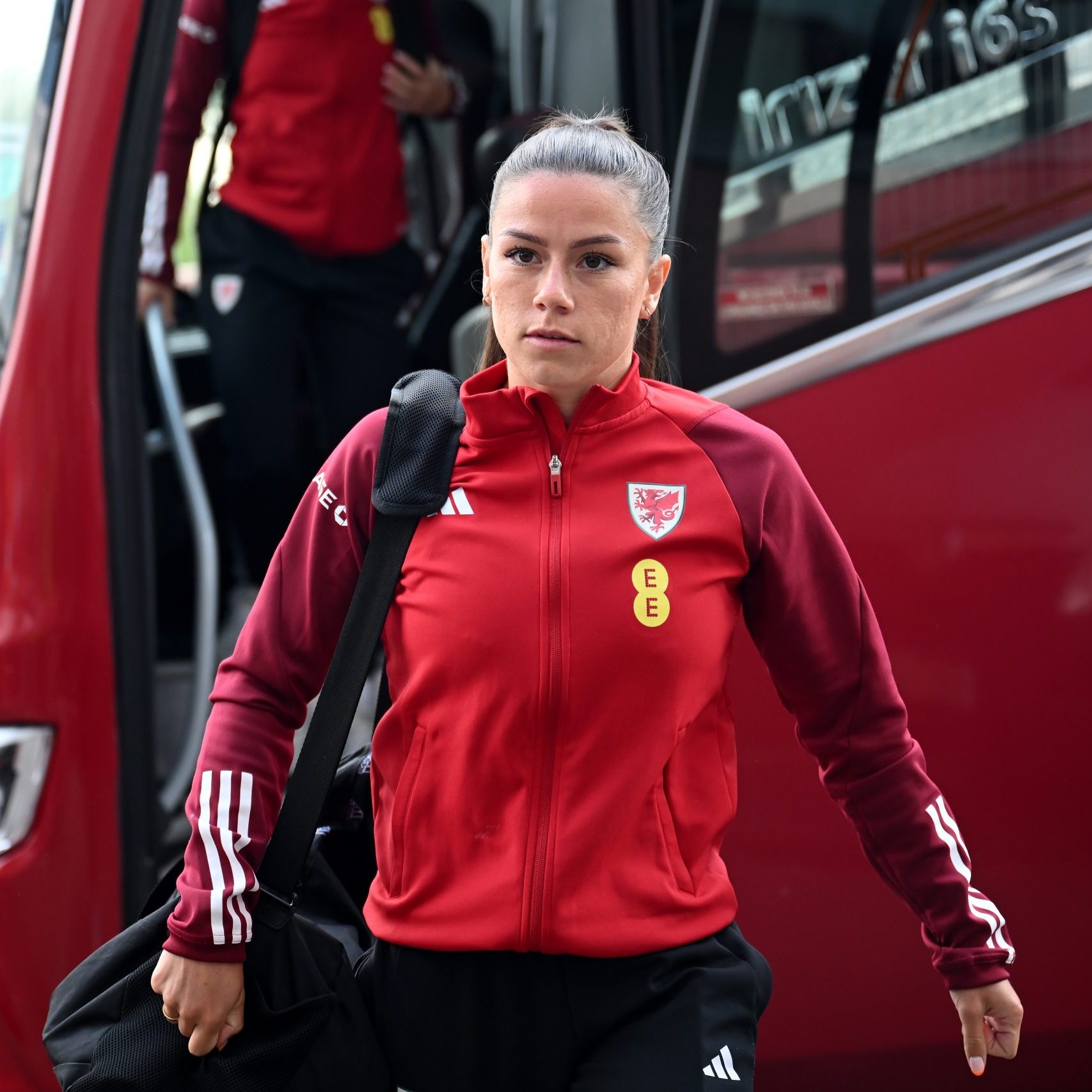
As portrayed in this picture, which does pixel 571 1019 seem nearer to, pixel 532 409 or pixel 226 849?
pixel 226 849

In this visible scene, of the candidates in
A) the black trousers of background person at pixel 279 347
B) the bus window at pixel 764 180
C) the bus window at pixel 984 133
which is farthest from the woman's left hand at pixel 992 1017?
the black trousers of background person at pixel 279 347

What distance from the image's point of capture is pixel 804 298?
215 centimetres

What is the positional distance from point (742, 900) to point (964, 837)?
348mm

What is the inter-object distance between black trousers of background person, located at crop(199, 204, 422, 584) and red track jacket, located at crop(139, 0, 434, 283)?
6cm

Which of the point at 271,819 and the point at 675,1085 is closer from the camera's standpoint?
the point at 675,1085

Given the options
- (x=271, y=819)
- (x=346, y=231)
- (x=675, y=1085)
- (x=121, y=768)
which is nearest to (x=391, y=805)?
(x=271, y=819)

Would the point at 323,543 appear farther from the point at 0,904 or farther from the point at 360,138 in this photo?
the point at 360,138

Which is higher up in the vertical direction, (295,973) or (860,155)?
(860,155)

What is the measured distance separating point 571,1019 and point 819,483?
0.97 metres

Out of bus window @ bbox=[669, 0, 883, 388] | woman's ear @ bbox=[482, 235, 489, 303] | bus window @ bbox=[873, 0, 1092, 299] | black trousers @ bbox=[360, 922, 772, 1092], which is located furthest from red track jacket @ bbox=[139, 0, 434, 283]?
black trousers @ bbox=[360, 922, 772, 1092]

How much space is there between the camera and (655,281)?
151 cm

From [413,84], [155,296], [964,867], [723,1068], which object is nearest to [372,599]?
[723,1068]

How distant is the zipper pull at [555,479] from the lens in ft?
4.52

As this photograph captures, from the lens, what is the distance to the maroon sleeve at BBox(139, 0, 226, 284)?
274 centimetres
